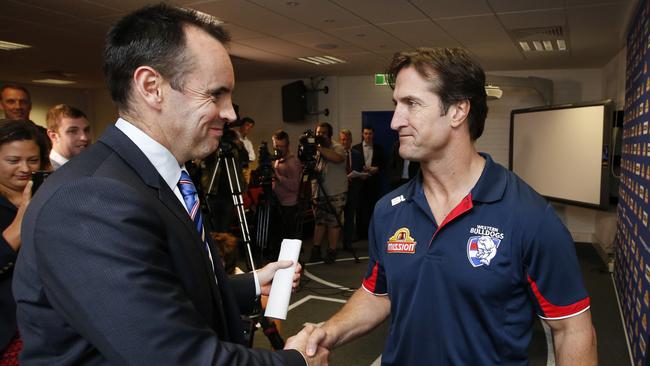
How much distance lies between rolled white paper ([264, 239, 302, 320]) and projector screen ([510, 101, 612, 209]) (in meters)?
4.87

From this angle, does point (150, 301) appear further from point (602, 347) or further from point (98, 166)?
point (602, 347)

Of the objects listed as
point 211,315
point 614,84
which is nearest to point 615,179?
point 614,84

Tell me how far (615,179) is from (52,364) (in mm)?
5680

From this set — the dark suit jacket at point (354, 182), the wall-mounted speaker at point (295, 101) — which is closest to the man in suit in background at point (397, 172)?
the dark suit jacket at point (354, 182)

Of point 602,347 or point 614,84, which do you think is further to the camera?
point 614,84

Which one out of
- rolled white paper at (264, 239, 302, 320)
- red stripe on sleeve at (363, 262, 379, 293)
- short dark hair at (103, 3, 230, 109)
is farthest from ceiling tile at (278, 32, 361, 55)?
short dark hair at (103, 3, 230, 109)

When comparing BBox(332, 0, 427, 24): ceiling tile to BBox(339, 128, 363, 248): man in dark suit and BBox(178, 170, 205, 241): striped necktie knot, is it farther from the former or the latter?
BBox(178, 170, 205, 241): striped necktie knot

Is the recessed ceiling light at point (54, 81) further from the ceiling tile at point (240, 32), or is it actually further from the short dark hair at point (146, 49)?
the short dark hair at point (146, 49)

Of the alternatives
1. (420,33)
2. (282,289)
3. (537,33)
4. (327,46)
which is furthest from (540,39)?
(282,289)

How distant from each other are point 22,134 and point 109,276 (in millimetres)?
1433

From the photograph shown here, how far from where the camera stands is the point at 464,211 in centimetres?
118

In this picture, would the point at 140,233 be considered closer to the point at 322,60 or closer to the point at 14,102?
the point at 14,102

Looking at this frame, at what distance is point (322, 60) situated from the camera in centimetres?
684

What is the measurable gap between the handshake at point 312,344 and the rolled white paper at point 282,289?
65mm
